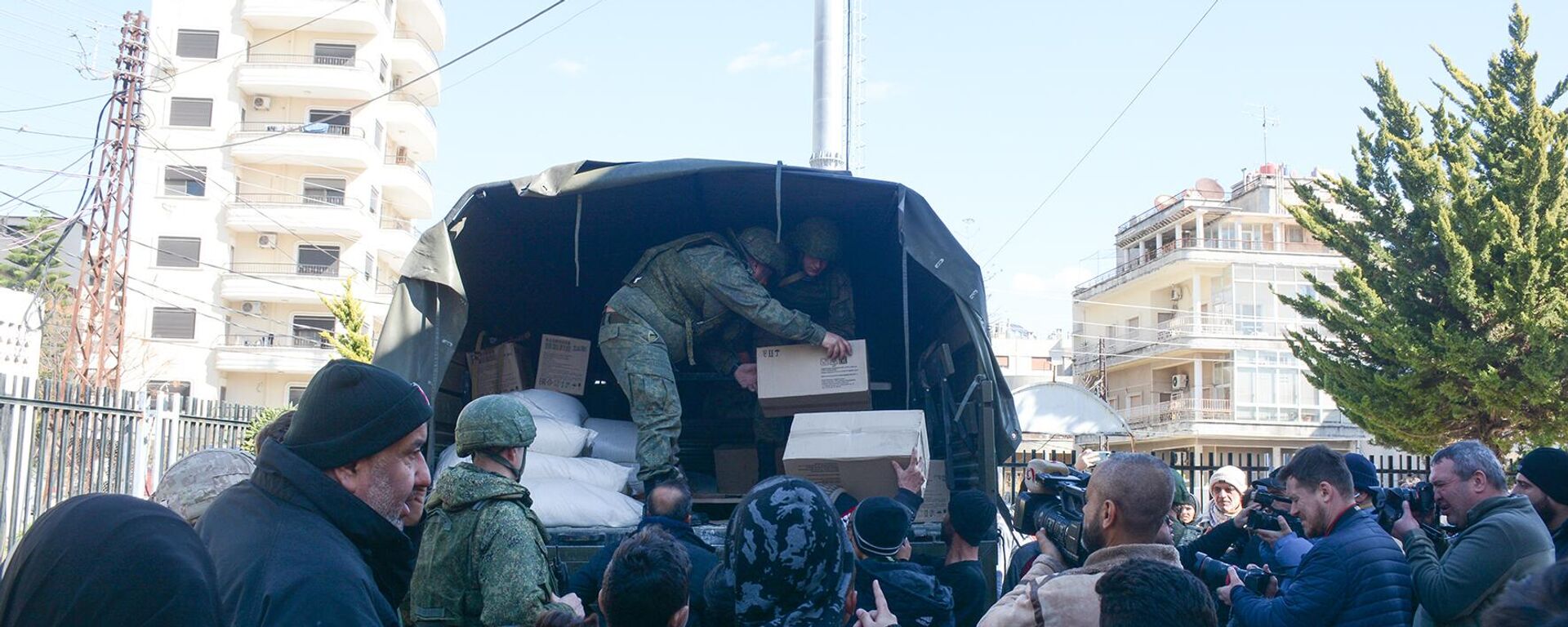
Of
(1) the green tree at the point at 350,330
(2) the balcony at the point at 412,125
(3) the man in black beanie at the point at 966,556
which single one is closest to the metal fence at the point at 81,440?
(3) the man in black beanie at the point at 966,556

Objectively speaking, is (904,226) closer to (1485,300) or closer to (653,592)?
(653,592)

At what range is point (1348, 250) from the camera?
19891 mm

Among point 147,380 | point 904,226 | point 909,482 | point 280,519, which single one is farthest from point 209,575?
point 147,380

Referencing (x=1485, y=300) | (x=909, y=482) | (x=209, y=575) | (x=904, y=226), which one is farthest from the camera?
(x=1485, y=300)

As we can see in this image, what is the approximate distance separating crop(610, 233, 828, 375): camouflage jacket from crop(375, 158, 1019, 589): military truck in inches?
13.6

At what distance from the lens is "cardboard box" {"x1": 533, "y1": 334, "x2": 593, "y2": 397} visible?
7.12m

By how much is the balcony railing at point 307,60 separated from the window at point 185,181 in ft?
13.7

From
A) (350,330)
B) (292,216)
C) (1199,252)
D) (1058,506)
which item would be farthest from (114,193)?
(1199,252)

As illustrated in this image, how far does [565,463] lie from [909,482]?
1.68m

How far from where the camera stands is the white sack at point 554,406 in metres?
6.40

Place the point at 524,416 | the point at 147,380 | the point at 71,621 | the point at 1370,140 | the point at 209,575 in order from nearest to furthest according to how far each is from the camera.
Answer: the point at 71,621 < the point at 209,575 < the point at 524,416 < the point at 1370,140 < the point at 147,380

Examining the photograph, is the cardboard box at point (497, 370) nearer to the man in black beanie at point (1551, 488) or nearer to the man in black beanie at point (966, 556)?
the man in black beanie at point (966, 556)

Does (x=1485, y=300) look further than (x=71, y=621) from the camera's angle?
Yes

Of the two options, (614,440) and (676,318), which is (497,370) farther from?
(676,318)
